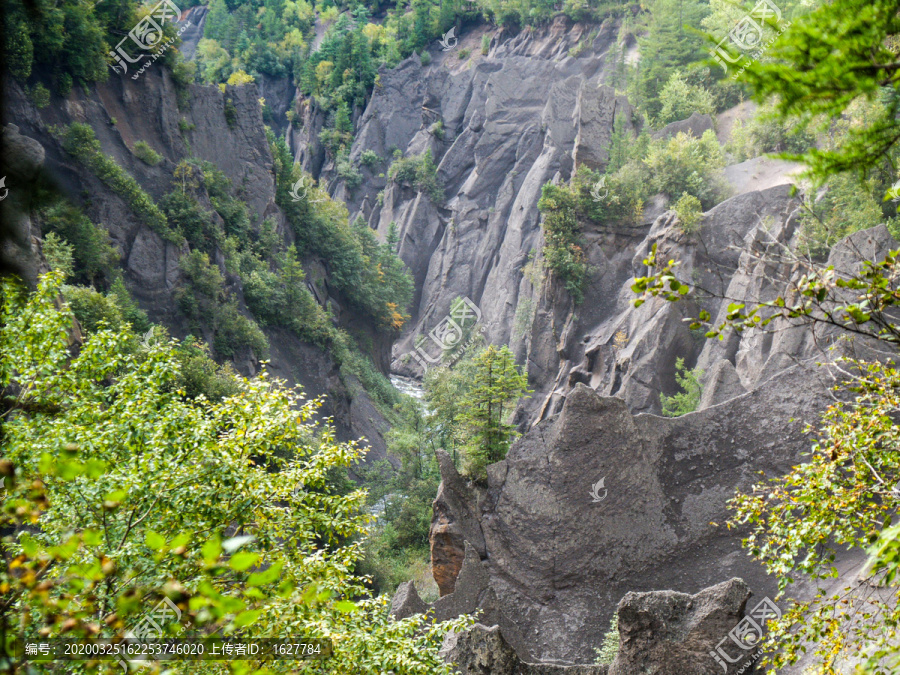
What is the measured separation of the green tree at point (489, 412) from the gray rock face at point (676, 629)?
7.90 meters

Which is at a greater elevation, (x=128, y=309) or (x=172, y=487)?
(x=128, y=309)

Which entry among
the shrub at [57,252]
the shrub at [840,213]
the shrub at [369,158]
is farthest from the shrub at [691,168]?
the shrub at [369,158]

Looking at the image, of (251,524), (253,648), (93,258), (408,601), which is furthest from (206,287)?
(253,648)

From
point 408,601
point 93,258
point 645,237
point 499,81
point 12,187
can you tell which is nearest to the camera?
point 12,187

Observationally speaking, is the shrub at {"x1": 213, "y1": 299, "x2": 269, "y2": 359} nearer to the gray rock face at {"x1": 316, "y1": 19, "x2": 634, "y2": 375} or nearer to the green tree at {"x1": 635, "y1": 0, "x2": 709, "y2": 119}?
the gray rock face at {"x1": 316, "y1": 19, "x2": 634, "y2": 375}

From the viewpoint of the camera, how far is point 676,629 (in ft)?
30.9

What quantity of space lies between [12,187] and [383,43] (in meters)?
72.1

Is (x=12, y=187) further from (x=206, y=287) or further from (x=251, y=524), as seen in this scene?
(x=206, y=287)

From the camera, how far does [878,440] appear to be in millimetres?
6031

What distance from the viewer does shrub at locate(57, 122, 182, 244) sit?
24.6 meters

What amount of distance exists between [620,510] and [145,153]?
27.4 m

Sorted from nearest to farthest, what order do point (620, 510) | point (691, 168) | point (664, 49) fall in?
1. point (620, 510)
2. point (691, 168)
3. point (664, 49)

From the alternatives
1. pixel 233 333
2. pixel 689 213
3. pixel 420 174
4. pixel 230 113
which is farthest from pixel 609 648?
pixel 420 174

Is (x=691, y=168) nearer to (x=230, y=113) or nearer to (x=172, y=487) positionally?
(x=230, y=113)
